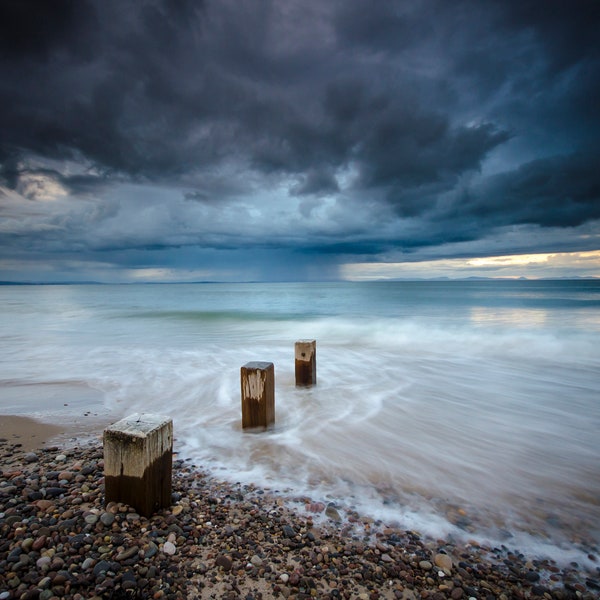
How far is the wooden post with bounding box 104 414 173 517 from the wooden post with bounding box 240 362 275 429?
1.91 metres

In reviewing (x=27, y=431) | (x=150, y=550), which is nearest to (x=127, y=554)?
(x=150, y=550)

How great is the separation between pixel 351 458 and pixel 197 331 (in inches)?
578

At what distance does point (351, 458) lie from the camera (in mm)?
4516

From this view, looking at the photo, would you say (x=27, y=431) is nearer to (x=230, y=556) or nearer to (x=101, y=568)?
(x=101, y=568)

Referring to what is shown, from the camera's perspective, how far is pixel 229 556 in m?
2.57

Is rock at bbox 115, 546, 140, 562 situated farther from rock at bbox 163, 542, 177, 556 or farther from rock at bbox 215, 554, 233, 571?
rock at bbox 215, 554, 233, 571

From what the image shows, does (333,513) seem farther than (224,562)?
Yes

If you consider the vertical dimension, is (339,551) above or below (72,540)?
below

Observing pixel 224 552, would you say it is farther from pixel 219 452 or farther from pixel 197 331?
pixel 197 331

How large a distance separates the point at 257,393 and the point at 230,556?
2.41 metres

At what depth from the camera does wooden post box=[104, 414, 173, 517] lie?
8.97 ft

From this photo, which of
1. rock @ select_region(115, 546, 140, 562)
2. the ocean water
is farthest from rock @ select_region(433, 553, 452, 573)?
rock @ select_region(115, 546, 140, 562)

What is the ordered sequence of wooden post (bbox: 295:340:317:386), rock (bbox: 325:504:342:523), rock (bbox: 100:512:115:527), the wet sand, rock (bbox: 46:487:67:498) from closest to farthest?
rock (bbox: 100:512:115:527), rock (bbox: 46:487:67:498), rock (bbox: 325:504:342:523), the wet sand, wooden post (bbox: 295:340:317:386)

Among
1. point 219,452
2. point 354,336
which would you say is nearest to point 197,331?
point 354,336
